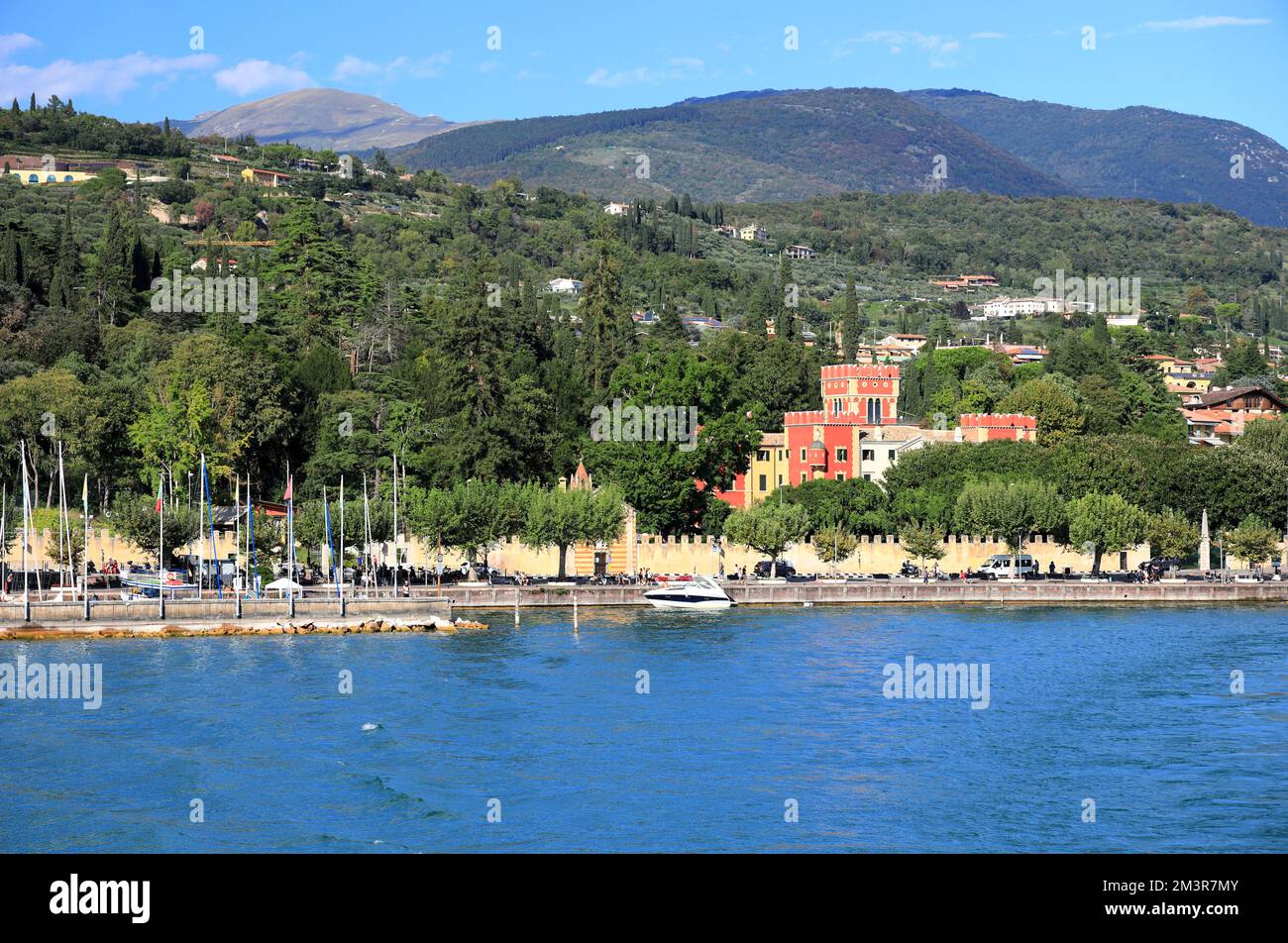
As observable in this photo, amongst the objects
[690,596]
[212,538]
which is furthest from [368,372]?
[690,596]

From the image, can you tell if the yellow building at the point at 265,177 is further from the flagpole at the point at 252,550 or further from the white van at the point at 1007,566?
the white van at the point at 1007,566

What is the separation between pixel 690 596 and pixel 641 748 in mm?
26629

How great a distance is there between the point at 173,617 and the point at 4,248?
4406cm

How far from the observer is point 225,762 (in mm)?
30000

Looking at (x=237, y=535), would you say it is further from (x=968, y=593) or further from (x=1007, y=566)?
(x=1007, y=566)

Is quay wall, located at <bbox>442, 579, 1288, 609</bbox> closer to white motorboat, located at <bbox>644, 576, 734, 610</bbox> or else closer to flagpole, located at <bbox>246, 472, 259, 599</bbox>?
white motorboat, located at <bbox>644, 576, 734, 610</bbox>

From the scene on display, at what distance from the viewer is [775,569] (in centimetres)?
6706

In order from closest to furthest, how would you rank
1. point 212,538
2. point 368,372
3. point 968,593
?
point 212,538, point 968,593, point 368,372

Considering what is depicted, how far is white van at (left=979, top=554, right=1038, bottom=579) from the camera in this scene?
66125mm

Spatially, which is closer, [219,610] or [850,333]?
[219,610]

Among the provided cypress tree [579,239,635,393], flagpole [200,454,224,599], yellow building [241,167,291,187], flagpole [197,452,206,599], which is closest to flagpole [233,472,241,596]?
flagpole [200,454,224,599]

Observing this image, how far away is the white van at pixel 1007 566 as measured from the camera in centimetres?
6612

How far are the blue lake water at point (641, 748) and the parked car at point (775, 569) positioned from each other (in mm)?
17865
